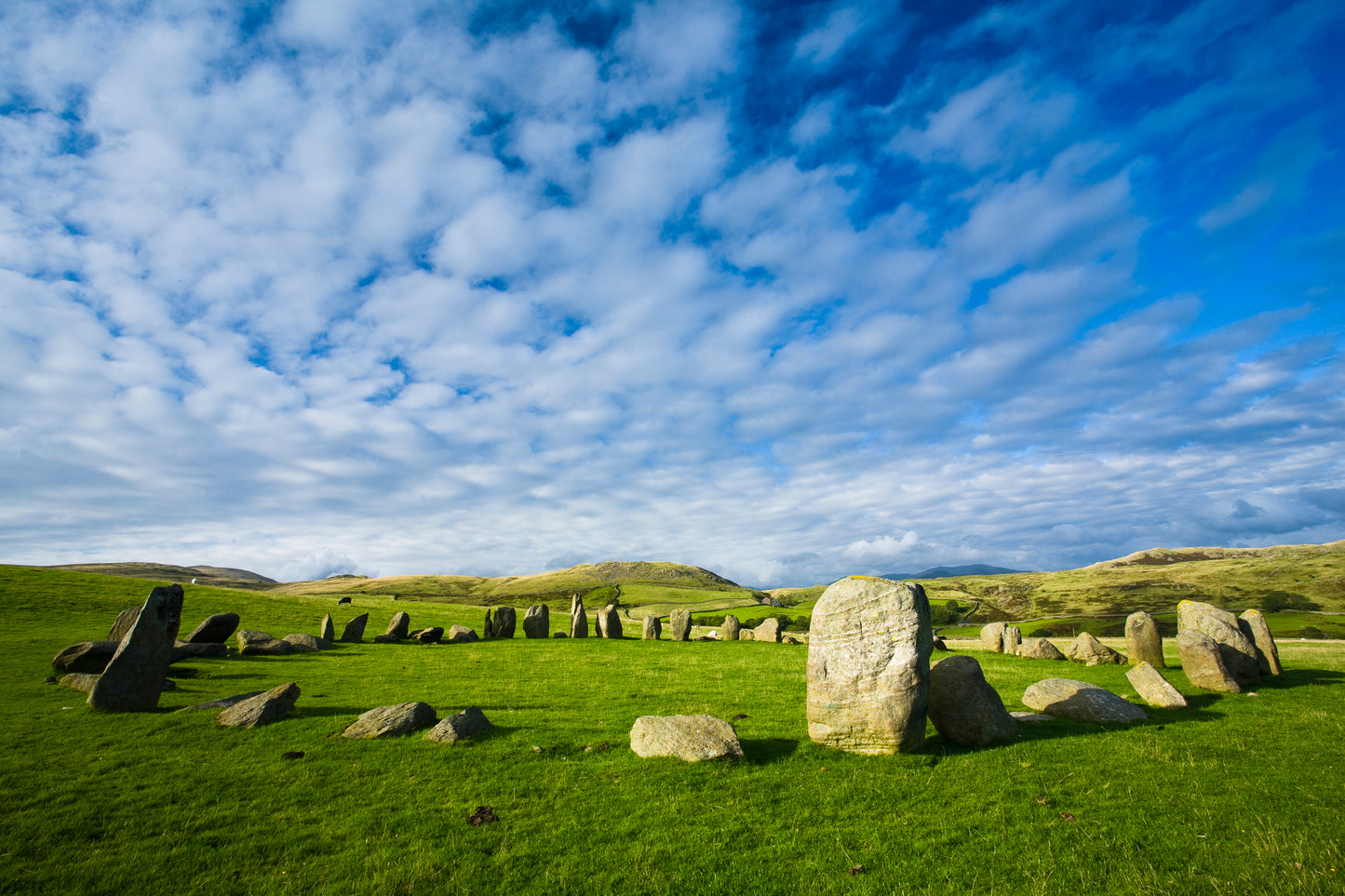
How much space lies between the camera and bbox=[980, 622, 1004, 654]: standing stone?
37.2 metres

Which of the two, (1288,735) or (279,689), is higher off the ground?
(279,689)

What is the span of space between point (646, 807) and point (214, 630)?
102 feet

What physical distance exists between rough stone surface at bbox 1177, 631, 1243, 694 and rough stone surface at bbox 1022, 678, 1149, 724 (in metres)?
7.27

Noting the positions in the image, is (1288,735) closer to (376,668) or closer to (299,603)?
(376,668)

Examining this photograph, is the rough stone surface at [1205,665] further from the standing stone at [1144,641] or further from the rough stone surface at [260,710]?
the rough stone surface at [260,710]

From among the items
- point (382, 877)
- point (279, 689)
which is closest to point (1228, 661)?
point (382, 877)

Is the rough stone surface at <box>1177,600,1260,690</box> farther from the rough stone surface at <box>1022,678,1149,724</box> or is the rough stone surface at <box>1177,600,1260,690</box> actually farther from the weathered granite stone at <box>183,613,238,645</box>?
the weathered granite stone at <box>183,613,238,645</box>

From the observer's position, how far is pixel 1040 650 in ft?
108

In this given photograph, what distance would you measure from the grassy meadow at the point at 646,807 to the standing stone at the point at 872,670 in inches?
29.1

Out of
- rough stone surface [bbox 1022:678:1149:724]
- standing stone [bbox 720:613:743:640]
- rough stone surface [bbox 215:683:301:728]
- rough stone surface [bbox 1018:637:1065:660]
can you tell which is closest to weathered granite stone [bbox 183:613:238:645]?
rough stone surface [bbox 215:683:301:728]

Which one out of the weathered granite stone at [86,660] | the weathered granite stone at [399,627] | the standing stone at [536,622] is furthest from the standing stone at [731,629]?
the weathered granite stone at [86,660]

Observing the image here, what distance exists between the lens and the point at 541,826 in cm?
986

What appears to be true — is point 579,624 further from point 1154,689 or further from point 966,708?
point 1154,689

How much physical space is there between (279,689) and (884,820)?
16.9 meters
